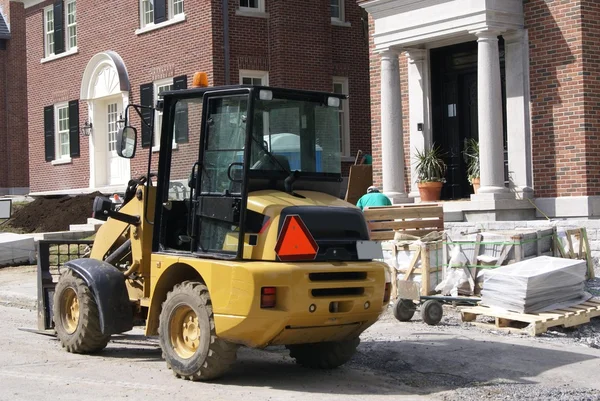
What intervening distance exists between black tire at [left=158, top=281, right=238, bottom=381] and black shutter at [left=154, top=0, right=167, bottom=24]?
1725 cm

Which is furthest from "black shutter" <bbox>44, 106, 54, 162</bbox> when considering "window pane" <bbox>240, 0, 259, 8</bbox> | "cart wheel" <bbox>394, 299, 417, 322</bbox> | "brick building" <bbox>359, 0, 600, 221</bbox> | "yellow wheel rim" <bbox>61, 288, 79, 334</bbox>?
"yellow wheel rim" <bbox>61, 288, 79, 334</bbox>

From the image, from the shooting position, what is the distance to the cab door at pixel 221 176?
28.1 feet

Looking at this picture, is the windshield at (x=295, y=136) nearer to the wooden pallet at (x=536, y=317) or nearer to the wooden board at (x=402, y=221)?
the wooden pallet at (x=536, y=317)

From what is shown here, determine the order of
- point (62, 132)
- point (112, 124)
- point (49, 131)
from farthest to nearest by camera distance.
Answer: point (49, 131) → point (62, 132) → point (112, 124)

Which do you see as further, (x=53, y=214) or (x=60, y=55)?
(x=60, y=55)

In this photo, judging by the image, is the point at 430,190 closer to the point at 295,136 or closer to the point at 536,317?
the point at 536,317

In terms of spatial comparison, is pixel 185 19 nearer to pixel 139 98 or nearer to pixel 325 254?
pixel 139 98

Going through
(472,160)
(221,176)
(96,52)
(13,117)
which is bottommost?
(221,176)

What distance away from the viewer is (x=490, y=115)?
1686cm

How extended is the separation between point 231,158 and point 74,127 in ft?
69.5

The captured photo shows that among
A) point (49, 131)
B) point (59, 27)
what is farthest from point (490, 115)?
point (49, 131)

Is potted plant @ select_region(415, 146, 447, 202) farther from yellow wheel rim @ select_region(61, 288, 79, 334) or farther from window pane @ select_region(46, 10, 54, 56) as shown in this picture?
window pane @ select_region(46, 10, 54, 56)

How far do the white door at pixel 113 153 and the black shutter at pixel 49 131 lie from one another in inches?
111

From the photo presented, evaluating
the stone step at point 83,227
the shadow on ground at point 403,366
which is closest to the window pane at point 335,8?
the stone step at point 83,227
